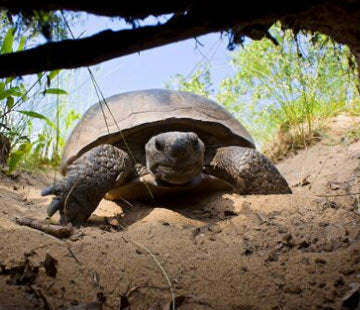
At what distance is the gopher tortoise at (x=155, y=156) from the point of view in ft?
9.50

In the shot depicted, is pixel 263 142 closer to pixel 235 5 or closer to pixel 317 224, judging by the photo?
pixel 317 224

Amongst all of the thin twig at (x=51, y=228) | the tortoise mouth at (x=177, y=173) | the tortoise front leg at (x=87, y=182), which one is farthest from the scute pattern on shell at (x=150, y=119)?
the thin twig at (x=51, y=228)

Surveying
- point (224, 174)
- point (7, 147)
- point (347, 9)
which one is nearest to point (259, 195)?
point (224, 174)

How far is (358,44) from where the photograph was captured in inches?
59.2

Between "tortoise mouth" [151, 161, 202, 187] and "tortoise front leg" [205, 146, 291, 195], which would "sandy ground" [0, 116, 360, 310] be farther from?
"tortoise front leg" [205, 146, 291, 195]

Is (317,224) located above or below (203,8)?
below

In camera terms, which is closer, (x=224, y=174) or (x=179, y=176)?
(x=179, y=176)

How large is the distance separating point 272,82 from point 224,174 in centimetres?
230

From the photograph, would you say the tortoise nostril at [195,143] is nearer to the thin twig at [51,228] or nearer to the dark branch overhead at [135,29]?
the thin twig at [51,228]

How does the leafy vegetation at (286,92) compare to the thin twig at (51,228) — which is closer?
the thin twig at (51,228)

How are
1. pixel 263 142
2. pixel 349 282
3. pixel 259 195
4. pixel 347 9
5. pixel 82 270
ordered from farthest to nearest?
pixel 263 142 → pixel 259 195 → pixel 82 270 → pixel 349 282 → pixel 347 9

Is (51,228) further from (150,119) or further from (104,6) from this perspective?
(150,119)

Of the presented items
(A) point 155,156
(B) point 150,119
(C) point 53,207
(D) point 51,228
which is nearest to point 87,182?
(C) point 53,207

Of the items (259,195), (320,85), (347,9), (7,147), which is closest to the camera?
(347,9)
